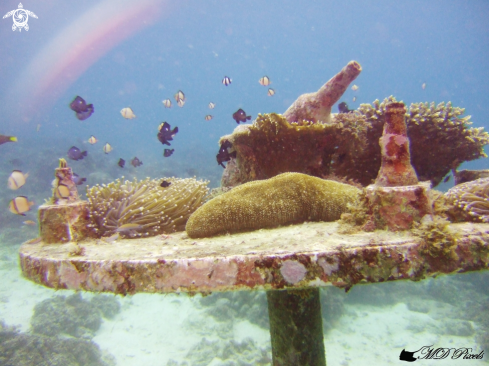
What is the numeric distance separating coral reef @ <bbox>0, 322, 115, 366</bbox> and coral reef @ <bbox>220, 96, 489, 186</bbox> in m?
7.11

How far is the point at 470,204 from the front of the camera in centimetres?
269

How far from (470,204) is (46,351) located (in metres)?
10.0

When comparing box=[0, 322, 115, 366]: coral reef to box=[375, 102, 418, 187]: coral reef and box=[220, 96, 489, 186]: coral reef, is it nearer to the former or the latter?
box=[220, 96, 489, 186]: coral reef

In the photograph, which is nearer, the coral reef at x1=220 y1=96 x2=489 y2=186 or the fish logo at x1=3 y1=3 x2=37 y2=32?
the coral reef at x1=220 y1=96 x2=489 y2=186

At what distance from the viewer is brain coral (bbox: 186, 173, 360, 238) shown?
8.90ft

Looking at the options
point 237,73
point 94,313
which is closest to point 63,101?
point 237,73

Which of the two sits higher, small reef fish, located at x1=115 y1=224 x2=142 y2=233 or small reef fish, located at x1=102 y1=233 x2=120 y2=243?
small reef fish, located at x1=115 y1=224 x2=142 y2=233

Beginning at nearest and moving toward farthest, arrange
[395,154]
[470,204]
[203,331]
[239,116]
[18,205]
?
[395,154], [470,204], [18,205], [239,116], [203,331]

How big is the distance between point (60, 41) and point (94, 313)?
11665 centimetres

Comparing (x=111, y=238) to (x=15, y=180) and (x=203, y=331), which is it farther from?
(x=203, y=331)

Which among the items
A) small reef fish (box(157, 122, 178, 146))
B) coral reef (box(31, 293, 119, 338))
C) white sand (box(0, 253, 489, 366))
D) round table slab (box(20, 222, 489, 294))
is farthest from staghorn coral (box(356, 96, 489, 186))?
coral reef (box(31, 293, 119, 338))

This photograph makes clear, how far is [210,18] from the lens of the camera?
115 meters

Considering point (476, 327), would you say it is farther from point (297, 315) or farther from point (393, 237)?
point (393, 237)

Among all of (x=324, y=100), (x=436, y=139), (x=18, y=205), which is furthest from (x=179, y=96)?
(x=436, y=139)
